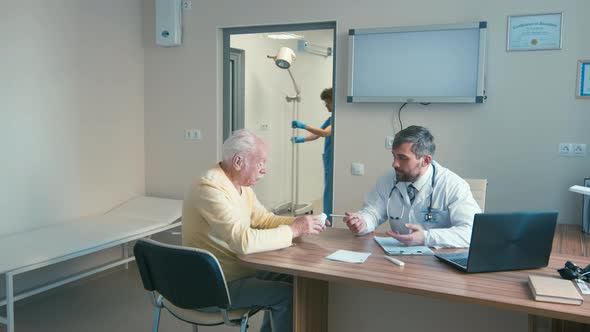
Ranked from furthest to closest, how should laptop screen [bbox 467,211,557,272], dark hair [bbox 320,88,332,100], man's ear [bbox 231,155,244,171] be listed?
1. dark hair [bbox 320,88,332,100]
2. man's ear [bbox 231,155,244,171]
3. laptop screen [bbox 467,211,557,272]

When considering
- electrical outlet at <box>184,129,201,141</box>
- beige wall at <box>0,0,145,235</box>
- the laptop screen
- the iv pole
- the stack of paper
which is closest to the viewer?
the stack of paper

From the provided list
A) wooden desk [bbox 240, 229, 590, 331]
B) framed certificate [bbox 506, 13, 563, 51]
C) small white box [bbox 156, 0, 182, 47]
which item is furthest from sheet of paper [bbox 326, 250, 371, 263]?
small white box [bbox 156, 0, 182, 47]

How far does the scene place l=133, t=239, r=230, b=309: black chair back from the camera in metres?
2.04

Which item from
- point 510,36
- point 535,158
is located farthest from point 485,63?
point 535,158

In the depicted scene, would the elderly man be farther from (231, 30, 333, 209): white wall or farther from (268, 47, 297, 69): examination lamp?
(268, 47, 297, 69): examination lamp

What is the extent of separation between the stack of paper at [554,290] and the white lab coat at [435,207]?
1.63 ft

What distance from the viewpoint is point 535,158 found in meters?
3.69

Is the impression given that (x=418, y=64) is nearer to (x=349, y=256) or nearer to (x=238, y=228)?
(x=349, y=256)

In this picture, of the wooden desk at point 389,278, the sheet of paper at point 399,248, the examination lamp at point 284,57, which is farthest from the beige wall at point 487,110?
the sheet of paper at point 399,248

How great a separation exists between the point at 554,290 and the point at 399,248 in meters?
0.70

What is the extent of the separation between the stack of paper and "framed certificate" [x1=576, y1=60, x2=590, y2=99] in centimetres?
209

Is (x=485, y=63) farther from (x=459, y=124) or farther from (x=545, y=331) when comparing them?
(x=545, y=331)

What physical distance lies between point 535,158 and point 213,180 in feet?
8.12

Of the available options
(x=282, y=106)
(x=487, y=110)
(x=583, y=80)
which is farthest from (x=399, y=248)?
(x=282, y=106)
